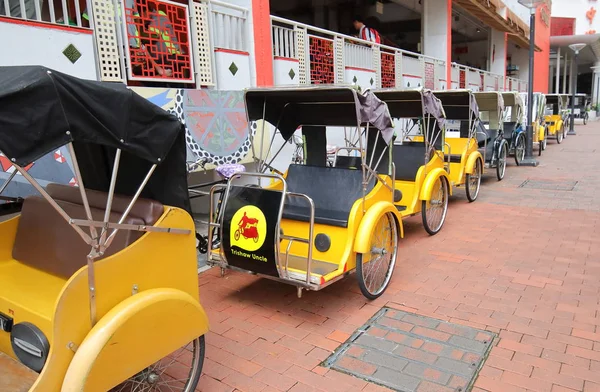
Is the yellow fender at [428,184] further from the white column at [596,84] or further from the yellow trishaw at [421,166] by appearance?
the white column at [596,84]

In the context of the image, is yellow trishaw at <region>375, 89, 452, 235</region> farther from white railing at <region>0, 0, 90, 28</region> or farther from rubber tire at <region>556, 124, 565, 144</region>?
rubber tire at <region>556, 124, 565, 144</region>

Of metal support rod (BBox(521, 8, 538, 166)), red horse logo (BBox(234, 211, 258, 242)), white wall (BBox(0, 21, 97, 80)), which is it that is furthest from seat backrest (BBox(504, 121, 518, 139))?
white wall (BBox(0, 21, 97, 80))

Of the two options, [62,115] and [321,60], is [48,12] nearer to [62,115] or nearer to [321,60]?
[62,115]

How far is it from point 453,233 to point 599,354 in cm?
309

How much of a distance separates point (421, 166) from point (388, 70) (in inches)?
233

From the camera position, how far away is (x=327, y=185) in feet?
15.8

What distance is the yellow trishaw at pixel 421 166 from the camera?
5816mm

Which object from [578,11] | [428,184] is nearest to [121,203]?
[428,184]

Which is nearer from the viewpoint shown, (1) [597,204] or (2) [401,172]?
(2) [401,172]

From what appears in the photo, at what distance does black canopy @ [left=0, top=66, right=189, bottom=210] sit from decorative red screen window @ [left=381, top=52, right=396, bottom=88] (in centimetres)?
912

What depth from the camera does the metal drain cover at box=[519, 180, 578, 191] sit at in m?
8.94

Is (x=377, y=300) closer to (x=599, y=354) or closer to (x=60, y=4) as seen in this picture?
(x=599, y=354)

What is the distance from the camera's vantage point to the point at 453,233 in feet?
20.5

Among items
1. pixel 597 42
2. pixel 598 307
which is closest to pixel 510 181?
pixel 598 307
